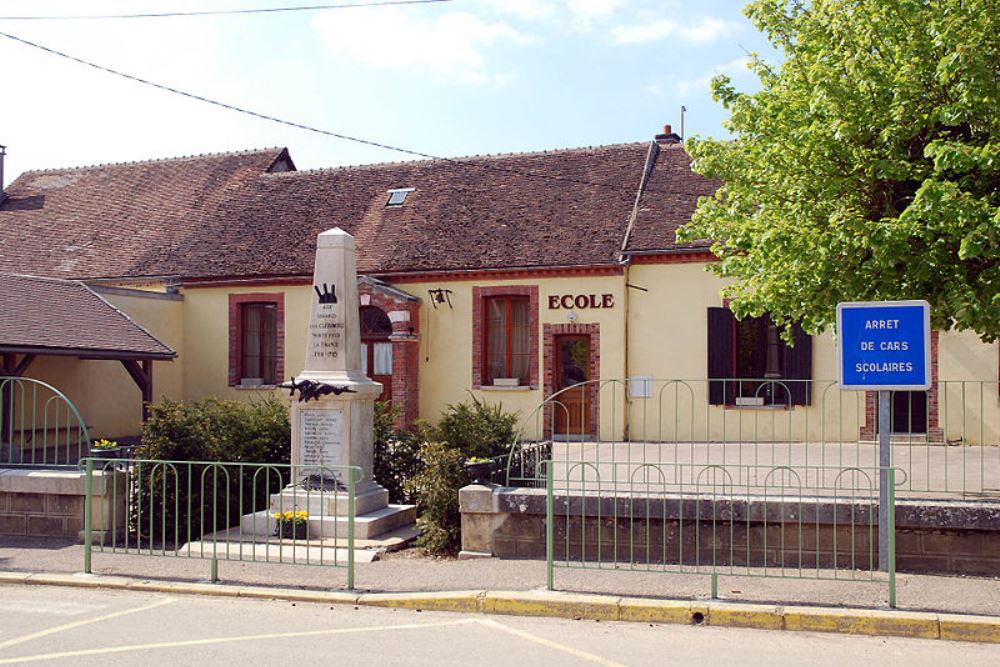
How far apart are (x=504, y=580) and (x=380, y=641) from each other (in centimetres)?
186

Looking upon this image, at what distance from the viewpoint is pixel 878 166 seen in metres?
9.48

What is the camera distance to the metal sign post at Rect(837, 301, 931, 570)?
779cm

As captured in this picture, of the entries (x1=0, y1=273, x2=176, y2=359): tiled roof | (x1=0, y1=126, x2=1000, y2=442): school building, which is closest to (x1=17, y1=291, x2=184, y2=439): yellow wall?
(x1=0, y1=126, x2=1000, y2=442): school building

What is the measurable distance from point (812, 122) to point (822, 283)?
1673 millimetres

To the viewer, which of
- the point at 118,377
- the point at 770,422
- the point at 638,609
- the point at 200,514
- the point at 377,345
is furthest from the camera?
the point at 377,345

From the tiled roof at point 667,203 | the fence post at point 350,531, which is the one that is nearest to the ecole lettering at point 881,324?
the fence post at point 350,531

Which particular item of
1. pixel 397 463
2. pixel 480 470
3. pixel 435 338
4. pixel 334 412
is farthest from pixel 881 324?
pixel 435 338

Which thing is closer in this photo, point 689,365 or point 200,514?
point 200,514

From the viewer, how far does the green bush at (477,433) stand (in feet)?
35.8

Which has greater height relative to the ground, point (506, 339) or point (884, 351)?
point (506, 339)

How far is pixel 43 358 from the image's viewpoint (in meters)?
19.8

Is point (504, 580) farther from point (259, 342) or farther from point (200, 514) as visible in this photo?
point (259, 342)

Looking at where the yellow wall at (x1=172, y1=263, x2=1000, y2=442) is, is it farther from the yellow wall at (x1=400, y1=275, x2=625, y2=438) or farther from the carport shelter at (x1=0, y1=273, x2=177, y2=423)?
the carport shelter at (x1=0, y1=273, x2=177, y2=423)

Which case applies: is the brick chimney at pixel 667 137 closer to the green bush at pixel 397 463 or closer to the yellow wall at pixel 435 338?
the yellow wall at pixel 435 338
